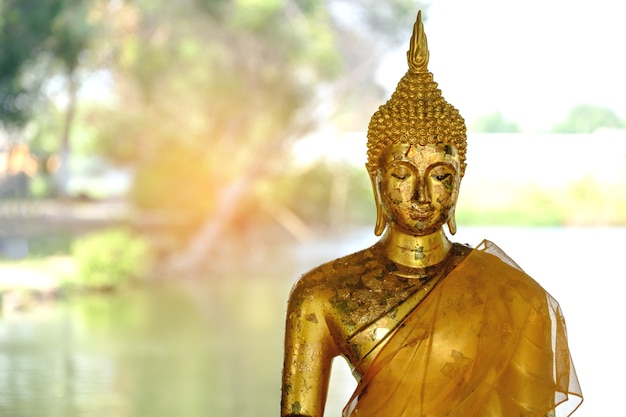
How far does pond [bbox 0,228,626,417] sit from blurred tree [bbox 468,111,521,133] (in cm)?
145

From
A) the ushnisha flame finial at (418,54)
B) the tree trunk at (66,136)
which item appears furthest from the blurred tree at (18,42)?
the ushnisha flame finial at (418,54)

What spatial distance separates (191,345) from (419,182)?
6.26m

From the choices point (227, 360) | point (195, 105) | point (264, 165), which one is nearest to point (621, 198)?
point (264, 165)

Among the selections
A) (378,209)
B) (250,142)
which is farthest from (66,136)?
(378,209)

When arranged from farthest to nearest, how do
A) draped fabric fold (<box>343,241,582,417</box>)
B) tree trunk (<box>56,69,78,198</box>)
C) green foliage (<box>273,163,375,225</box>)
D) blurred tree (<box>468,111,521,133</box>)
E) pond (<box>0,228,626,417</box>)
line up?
1. green foliage (<box>273,163,375,225</box>)
2. tree trunk (<box>56,69,78,198</box>)
3. blurred tree (<box>468,111,521,133</box>)
4. pond (<box>0,228,626,417</box>)
5. draped fabric fold (<box>343,241,582,417</box>)

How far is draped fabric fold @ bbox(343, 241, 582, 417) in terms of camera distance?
1.49m

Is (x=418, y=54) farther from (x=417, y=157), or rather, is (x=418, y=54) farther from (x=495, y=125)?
(x=495, y=125)

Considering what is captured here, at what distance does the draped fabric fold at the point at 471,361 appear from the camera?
149cm

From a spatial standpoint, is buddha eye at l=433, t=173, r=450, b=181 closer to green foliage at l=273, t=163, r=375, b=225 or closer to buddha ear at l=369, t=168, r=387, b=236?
buddha ear at l=369, t=168, r=387, b=236

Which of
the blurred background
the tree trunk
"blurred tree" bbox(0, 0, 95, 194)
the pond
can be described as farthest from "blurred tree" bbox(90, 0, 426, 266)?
the pond

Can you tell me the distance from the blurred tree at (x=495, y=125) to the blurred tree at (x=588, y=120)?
52 cm

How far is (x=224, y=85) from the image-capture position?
1198cm

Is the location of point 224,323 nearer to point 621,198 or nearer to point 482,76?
point 482,76

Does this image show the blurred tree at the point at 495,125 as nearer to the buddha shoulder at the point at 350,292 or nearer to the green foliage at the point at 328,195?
the green foliage at the point at 328,195
